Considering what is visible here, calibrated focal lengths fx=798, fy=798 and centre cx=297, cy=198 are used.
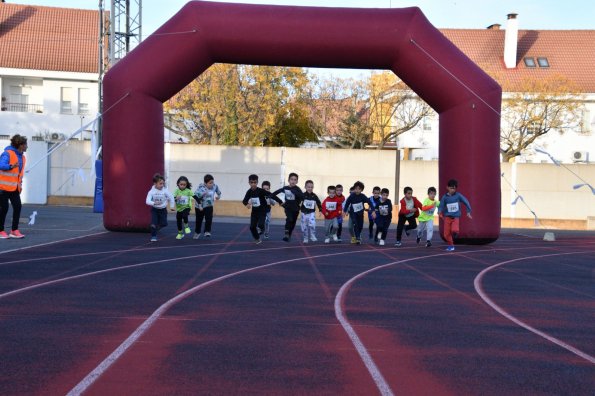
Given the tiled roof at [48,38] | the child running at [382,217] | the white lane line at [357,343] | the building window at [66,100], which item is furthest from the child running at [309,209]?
the building window at [66,100]

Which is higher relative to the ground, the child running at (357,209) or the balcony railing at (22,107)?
the balcony railing at (22,107)

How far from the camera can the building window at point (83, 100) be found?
45906 millimetres

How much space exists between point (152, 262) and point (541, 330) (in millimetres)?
6776

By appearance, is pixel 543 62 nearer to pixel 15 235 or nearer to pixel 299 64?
pixel 299 64

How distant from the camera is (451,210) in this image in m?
17.3

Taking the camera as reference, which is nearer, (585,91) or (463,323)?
(463,323)

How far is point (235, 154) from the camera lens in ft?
108

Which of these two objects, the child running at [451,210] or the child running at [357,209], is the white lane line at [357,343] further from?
the child running at [357,209]

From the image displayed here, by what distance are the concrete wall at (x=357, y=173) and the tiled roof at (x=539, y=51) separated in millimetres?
14584

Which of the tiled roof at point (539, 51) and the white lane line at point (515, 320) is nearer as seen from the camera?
the white lane line at point (515, 320)

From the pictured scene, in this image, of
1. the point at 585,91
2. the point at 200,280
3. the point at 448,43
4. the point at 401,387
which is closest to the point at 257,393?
the point at 401,387

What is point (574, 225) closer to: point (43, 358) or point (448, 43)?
point (448, 43)

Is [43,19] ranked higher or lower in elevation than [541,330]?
higher

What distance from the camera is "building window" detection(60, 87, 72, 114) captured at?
1806 inches
